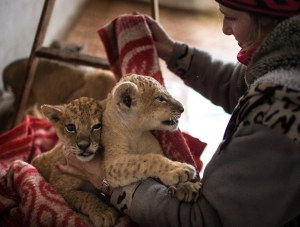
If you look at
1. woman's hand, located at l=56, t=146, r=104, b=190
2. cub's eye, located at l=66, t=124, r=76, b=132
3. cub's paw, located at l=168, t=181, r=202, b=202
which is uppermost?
cub's eye, located at l=66, t=124, r=76, b=132

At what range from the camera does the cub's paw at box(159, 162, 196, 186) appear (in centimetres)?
89

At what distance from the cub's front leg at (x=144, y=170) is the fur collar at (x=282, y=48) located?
29 cm

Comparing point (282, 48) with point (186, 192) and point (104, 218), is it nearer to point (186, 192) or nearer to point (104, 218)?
point (186, 192)

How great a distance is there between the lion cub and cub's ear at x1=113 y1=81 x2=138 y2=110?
0.10 meters

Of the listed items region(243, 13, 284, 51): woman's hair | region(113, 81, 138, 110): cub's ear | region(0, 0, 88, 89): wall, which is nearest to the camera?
region(243, 13, 284, 51): woman's hair

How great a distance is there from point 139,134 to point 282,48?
46cm

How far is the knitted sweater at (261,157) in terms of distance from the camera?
74 cm

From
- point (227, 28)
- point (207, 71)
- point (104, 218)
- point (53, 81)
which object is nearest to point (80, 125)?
point (104, 218)

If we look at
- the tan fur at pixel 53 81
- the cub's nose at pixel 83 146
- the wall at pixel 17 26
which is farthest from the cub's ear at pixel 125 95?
the wall at pixel 17 26

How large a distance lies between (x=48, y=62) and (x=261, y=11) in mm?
1469

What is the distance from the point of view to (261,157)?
751 millimetres

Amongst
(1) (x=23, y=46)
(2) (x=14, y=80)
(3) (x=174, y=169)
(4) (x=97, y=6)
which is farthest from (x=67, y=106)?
(4) (x=97, y=6)

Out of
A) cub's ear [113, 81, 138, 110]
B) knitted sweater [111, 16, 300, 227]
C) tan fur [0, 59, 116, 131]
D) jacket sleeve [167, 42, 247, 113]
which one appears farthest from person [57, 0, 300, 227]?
tan fur [0, 59, 116, 131]

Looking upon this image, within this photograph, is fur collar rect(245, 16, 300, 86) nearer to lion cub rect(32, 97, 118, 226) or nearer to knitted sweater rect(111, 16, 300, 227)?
knitted sweater rect(111, 16, 300, 227)
